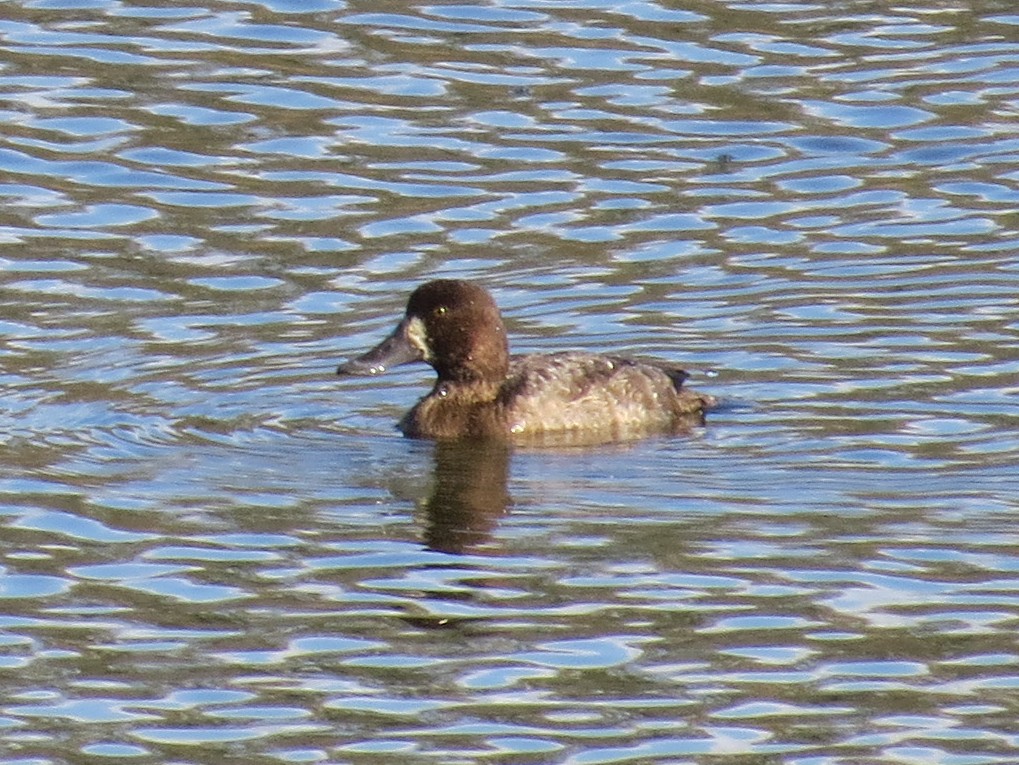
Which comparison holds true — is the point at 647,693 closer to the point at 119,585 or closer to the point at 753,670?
the point at 753,670

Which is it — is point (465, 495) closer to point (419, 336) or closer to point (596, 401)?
point (596, 401)

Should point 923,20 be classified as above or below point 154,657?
above

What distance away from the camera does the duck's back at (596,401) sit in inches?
463

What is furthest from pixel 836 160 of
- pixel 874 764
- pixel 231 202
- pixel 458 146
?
pixel 874 764

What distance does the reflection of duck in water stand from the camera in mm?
9844

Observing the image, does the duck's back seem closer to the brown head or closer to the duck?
the duck

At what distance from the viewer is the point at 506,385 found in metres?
12.0

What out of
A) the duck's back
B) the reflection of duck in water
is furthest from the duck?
the reflection of duck in water

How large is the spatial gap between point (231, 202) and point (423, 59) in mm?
2623

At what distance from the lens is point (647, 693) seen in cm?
789

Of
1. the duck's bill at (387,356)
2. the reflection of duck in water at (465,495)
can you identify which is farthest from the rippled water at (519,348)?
the duck's bill at (387,356)

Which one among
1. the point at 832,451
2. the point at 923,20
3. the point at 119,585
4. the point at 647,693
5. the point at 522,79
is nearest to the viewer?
the point at 647,693

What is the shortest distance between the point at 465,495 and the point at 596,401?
1282mm

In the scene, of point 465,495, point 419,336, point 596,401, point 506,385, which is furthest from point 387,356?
point 465,495
